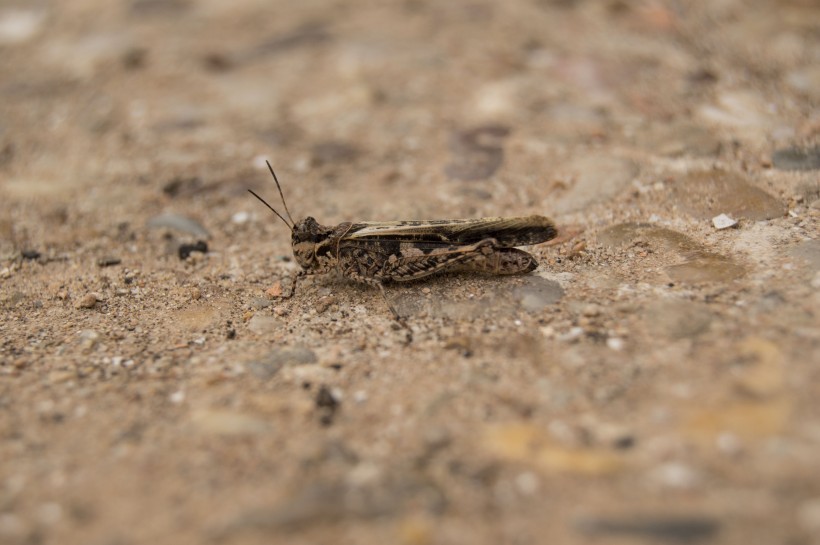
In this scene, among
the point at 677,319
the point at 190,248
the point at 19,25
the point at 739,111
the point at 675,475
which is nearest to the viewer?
the point at 675,475

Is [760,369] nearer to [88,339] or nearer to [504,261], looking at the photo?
[504,261]

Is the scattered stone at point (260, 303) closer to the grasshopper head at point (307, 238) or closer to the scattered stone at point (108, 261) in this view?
the grasshopper head at point (307, 238)

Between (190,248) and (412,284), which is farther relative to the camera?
(190,248)

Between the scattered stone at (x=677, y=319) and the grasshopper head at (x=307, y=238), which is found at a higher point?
the grasshopper head at (x=307, y=238)

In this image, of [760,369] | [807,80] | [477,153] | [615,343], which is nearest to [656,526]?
[760,369]

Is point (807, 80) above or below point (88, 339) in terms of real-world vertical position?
above

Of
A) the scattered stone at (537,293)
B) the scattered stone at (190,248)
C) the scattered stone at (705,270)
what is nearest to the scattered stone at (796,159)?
the scattered stone at (705,270)

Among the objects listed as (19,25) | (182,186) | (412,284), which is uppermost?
(19,25)

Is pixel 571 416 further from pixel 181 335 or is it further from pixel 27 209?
pixel 27 209
